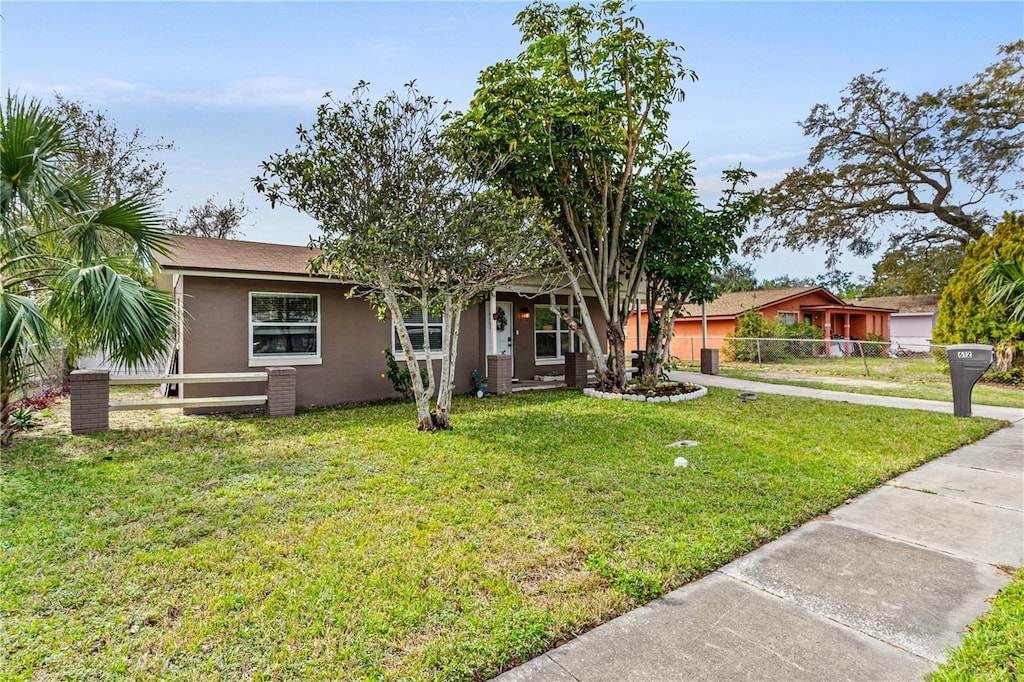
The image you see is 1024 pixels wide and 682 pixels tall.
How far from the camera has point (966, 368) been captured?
8328mm

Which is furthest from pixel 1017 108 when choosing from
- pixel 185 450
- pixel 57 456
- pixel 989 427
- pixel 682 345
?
pixel 57 456

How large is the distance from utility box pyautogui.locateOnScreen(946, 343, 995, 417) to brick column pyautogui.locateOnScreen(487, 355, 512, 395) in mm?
8169

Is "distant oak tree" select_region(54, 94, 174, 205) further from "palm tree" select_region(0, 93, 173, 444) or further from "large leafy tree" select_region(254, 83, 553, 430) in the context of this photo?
"large leafy tree" select_region(254, 83, 553, 430)

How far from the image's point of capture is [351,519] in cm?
395

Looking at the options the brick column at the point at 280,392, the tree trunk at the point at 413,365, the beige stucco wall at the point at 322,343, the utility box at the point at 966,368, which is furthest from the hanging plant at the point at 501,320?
the utility box at the point at 966,368

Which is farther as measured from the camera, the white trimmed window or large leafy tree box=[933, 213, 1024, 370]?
large leafy tree box=[933, 213, 1024, 370]

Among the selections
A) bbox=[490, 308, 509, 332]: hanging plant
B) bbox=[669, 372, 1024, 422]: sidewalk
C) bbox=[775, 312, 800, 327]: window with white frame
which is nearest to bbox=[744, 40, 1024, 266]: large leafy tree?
bbox=[775, 312, 800, 327]: window with white frame

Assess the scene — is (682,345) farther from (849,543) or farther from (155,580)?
(155,580)

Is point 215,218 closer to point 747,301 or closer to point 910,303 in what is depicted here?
point 747,301

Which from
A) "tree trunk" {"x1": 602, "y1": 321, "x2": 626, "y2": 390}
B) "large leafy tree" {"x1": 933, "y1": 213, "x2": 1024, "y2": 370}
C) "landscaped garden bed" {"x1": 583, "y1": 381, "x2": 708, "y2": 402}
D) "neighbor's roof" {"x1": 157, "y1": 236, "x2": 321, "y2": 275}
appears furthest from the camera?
"large leafy tree" {"x1": 933, "y1": 213, "x2": 1024, "y2": 370}

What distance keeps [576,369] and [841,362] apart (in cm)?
1381

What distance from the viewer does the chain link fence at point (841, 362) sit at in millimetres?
13142

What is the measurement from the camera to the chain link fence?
13142mm

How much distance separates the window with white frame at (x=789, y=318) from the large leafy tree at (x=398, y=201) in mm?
21444
